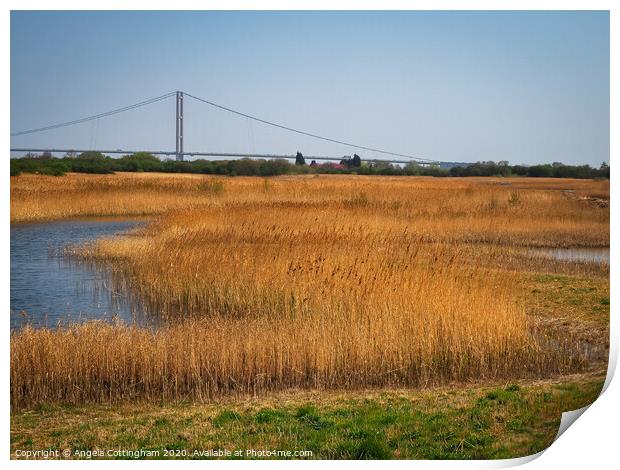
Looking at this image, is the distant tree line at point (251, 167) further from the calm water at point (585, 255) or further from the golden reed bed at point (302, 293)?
the calm water at point (585, 255)

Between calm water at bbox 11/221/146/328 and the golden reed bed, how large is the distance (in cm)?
60

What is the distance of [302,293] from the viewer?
38.4ft

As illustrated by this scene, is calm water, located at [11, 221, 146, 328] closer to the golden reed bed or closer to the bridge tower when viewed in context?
the golden reed bed

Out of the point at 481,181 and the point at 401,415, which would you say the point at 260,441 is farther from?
the point at 481,181

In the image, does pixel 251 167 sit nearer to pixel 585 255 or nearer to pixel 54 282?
pixel 54 282

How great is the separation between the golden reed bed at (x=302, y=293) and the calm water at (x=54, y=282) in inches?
23.8

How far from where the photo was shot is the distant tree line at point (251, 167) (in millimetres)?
11445

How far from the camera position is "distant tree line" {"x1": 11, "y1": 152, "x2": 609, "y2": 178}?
11445 mm

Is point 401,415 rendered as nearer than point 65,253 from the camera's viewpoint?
Yes

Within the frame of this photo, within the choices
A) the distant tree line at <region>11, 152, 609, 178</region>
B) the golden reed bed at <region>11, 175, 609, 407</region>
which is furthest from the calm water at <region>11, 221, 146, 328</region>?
the distant tree line at <region>11, 152, 609, 178</region>

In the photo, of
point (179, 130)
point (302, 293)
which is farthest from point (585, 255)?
point (179, 130)

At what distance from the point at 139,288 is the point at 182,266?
0.90 m

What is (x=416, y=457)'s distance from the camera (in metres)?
6.92

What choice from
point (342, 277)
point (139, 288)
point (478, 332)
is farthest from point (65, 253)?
point (478, 332)
